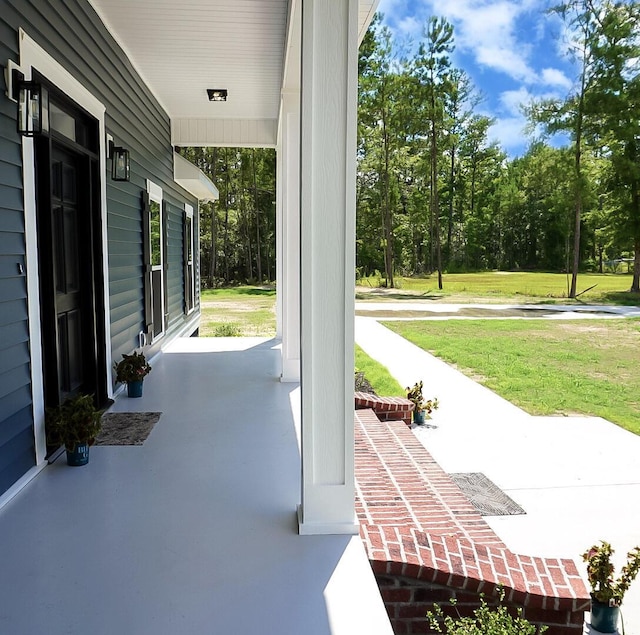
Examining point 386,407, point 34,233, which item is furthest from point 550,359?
point 34,233

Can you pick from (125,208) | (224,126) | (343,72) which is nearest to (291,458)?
(343,72)

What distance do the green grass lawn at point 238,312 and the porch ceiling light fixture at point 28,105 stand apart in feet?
27.4

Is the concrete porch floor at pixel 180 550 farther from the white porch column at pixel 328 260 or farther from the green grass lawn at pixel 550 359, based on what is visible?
the green grass lawn at pixel 550 359

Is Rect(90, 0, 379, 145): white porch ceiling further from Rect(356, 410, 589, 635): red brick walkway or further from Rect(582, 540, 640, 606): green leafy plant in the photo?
Rect(582, 540, 640, 606): green leafy plant

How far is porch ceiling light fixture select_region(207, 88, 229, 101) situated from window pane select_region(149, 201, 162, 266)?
1220mm

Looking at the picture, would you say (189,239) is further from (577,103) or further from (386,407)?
(577,103)

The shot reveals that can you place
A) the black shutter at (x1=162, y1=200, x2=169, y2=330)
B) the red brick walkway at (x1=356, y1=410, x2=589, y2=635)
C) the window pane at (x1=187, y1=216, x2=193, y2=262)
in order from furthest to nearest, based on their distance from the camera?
1. the window pane at (x1=187, y1=216, x2=193, y2=262)
2. the black shutter at (x1=162, y1=200, x2=169, y2=330)
3. the red brick walkway at (x1=356, y1=410, x2=589, y2=635)

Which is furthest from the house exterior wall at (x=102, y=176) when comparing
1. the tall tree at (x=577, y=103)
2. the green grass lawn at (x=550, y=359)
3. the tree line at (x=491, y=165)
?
the tall tree at (x=577, y=103)

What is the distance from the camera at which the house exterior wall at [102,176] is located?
2.71 meters

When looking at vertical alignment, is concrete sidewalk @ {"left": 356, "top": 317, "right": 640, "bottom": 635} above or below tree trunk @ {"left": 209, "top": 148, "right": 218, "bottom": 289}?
below

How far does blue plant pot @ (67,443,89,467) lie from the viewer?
3166 millimetres

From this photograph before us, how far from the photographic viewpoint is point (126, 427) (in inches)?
154

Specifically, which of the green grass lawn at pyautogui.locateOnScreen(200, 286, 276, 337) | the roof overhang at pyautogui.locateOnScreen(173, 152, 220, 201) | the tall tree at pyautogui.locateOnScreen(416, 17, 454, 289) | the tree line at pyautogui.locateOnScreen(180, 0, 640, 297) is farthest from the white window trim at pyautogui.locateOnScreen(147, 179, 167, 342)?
the tall tree at pyautogui.locateOnScreen(416, 17, 454, 289)

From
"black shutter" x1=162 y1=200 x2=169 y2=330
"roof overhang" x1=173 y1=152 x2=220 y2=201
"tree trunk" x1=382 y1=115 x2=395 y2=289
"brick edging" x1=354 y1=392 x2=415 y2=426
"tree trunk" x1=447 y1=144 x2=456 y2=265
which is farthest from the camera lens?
"tree trunk" x1=447 y1=144 x2=456 y2=265
